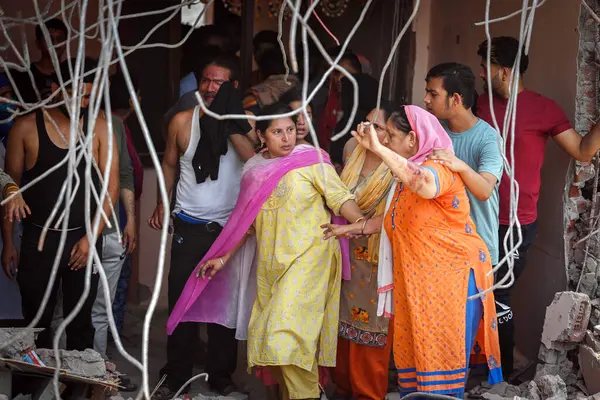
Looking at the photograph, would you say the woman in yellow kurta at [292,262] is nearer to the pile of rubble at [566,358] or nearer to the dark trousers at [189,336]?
the dark trousers at [189,336]

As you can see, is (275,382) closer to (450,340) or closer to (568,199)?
(450,340)

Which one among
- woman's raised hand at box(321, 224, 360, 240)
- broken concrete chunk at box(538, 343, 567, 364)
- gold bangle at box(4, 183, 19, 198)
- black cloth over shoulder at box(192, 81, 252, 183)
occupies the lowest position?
broken concrete chunk at box(538, 343, 567, 364)

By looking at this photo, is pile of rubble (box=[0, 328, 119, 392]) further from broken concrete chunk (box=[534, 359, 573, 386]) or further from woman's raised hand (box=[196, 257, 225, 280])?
broken concrete chunk (box=[534, 359, 573, 386])

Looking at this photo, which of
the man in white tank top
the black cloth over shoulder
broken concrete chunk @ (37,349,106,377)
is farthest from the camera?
the man in white tank top

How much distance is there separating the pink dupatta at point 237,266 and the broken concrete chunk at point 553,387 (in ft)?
3.62

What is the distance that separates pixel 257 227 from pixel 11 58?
2.52 metres

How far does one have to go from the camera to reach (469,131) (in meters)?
4.34

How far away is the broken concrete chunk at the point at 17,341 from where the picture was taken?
3535mm

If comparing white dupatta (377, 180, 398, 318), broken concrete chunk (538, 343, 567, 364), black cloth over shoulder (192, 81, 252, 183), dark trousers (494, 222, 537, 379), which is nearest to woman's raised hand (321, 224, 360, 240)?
white dupatta (377, 180, 398, 318)

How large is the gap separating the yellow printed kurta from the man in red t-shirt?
978 millimetres

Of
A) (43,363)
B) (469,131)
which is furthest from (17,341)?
(469,131)

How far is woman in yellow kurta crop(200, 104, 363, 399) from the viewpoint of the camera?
14.0 feet

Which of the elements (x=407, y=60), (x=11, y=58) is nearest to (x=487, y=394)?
(x=407, y=60)

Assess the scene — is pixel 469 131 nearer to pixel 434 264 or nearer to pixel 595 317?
pixel 434 264
